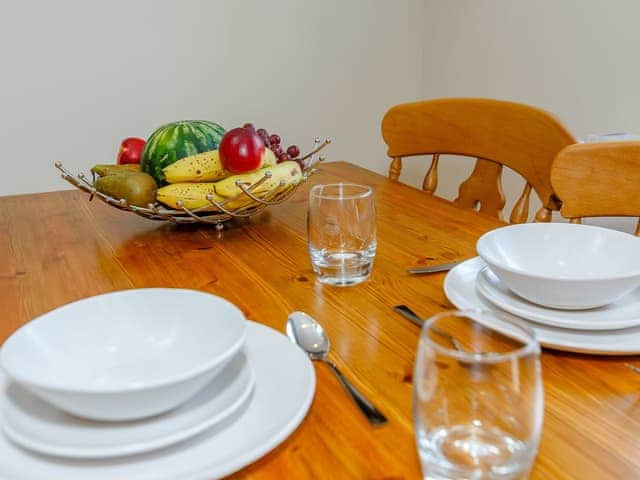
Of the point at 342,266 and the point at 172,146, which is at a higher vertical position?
the point at 172,146

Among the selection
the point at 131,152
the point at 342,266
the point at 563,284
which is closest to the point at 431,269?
the point at 342,266

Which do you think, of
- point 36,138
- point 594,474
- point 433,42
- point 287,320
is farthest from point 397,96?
point 594,474

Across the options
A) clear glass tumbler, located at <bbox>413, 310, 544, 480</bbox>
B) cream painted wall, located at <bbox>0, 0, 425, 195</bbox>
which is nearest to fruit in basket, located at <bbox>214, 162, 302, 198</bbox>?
clear glass tumbler, located at <bbox>413, 310, 544, 480</bbox>

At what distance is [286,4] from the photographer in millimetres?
2354

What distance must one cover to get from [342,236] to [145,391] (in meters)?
0.41

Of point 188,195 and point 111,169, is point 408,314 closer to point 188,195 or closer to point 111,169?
point 188,195

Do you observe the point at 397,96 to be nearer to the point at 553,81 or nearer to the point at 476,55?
the point at 476,55

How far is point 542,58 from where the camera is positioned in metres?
2.09

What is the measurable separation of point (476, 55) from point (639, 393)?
2065 mm

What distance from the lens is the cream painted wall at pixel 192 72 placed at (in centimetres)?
206

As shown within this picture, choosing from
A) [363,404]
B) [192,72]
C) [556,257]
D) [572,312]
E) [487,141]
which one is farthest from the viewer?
[192,72]

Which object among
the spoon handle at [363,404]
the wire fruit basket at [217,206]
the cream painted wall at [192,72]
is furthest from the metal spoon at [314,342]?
the cream painted wall at [192,72]

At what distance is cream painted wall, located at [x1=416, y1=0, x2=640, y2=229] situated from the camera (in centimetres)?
183

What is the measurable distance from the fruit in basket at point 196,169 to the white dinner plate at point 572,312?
462 mm
